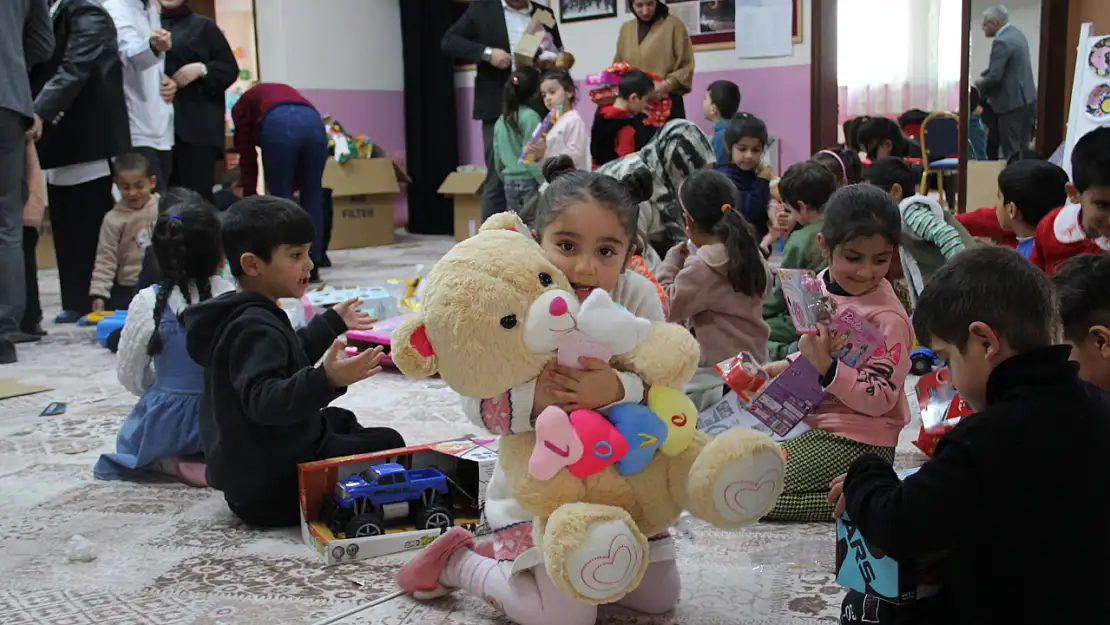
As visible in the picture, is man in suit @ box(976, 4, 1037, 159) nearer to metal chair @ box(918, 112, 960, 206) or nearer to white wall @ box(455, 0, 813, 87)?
metal chair @ box(918, 112, 960, 206)

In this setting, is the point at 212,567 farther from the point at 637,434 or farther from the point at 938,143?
the point at 938,143

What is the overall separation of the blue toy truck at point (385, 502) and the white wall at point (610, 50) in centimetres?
557

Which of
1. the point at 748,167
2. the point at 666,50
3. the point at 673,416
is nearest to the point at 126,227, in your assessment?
the point at 748,167

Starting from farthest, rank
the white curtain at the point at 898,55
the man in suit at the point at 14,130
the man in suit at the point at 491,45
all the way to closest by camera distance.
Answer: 1. the white curtain at the point at 898,55
2. the man in suit at the point at 491,45
3. the man in suit at the point at 14,130

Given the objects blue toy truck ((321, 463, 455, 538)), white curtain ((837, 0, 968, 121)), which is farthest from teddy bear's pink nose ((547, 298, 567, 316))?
white curtain ((837, 0, 968, 121))

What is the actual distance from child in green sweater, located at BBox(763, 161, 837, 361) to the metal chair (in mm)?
3871

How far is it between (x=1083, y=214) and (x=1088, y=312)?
3.79ft

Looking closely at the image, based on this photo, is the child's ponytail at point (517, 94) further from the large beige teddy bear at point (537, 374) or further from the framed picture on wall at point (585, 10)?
the large beige teddy bear at point (537, 374)

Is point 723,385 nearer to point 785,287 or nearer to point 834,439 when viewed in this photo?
point 834,439

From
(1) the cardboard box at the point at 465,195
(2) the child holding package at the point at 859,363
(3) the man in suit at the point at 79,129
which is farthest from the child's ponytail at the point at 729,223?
(1) the cardboard box at the point at 465,195

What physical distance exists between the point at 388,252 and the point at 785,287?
5.90m

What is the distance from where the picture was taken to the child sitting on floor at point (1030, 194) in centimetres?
311

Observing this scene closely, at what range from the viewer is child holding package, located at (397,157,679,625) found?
170 cm

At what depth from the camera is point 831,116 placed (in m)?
7.09
